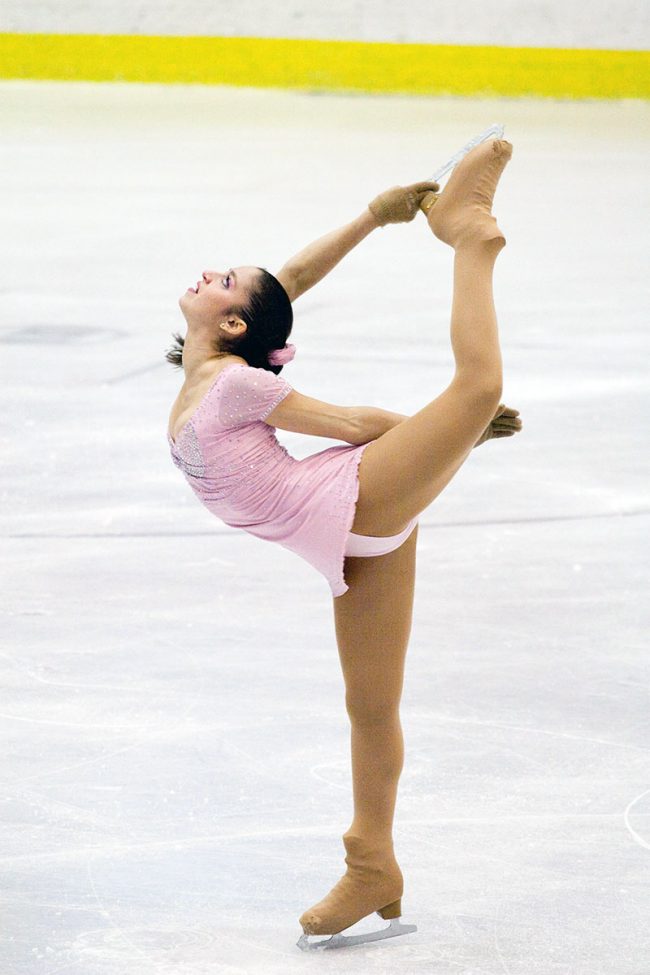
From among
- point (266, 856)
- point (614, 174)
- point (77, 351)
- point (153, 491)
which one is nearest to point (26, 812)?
point (266, 856)

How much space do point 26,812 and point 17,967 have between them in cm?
59

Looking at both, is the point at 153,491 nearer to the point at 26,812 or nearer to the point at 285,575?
the point at 285,575

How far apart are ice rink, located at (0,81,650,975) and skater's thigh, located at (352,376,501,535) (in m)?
0.75

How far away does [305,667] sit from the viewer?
3900 mm

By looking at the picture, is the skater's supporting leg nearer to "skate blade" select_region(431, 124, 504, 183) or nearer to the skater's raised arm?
the skater's raised arm

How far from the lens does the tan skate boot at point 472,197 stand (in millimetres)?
2557

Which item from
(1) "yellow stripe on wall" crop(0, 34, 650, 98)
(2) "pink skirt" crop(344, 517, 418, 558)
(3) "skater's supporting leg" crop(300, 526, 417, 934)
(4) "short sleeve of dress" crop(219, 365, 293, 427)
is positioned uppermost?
(1) "yellow stripe on wall" crop(0, 34, 650, 98)

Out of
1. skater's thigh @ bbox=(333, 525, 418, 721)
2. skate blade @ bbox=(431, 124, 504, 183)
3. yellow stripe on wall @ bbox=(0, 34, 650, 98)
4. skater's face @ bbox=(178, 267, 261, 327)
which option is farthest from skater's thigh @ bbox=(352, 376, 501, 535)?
yellow stripe on wall @ bbox=(0, 34, 650, 98)

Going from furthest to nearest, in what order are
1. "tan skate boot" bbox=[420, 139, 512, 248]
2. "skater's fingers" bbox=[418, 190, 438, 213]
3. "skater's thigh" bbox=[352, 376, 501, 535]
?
"skater's fingers" bbox=[418, 190, 438, 213]
"tan skate boot" bbox=[420, 139, 512, 248]
"skater's thigh" bbox=[352, 376, 501, 535]

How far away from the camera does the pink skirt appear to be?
2.54 m

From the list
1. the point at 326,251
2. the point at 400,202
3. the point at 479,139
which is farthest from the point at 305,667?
the point at 479,139

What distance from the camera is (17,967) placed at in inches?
101

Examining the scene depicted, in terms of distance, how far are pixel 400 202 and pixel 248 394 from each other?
51 centimetres

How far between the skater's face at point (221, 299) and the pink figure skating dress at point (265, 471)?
3.8 inches
